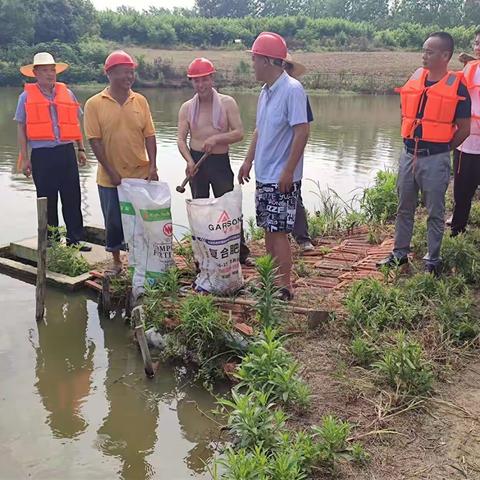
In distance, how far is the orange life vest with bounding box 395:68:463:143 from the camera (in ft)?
13.4

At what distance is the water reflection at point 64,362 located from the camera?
3.36 m

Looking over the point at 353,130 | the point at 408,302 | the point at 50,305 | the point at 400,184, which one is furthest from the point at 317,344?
the point at 353,130

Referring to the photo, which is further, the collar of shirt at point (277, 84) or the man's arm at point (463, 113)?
the man's arm at point (463, 113)

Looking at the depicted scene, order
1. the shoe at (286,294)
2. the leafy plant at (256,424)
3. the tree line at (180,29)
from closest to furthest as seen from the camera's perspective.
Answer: the leafy plant at (256,424) < the shoe at (286,294) < the tree line at (180,29)

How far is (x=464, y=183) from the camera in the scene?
16.3 feet

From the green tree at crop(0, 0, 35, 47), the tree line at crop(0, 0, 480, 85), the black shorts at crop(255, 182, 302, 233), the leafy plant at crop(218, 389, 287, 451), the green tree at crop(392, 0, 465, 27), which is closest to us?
the leafy plant at crop(218, 389, 287, 451)

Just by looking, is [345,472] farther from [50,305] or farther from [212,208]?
[50,305]

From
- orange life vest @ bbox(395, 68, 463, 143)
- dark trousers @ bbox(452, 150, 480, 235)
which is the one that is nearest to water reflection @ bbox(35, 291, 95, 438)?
orange life vest @ bbox(395, 68, 463, 143)

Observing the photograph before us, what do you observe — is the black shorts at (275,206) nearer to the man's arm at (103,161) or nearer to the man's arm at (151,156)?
the man's arm at (151,156)

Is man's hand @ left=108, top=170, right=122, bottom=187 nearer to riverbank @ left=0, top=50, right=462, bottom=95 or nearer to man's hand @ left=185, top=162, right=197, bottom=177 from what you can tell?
man's hand @ left=185, top=162, right=197, bottom=177

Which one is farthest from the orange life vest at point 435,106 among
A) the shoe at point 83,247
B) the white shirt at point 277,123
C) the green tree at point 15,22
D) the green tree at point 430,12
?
the green tree at point 430,12

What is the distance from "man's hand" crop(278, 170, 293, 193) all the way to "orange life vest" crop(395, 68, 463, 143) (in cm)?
105

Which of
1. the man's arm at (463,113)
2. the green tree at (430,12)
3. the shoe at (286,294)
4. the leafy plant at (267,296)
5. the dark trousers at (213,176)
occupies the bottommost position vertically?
the shoe at (286,294)

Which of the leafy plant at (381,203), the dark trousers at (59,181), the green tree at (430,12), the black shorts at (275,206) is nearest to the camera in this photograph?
the black shorts at (275,206)
